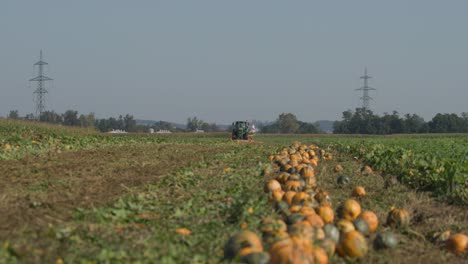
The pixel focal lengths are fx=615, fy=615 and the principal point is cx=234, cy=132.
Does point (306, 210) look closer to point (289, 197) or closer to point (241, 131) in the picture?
point (289, 197)

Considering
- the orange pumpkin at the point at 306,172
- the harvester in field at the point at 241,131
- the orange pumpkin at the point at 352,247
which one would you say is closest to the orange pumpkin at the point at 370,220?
the orange pumpkin at the point at 352,247

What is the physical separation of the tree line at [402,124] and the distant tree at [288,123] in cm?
5593

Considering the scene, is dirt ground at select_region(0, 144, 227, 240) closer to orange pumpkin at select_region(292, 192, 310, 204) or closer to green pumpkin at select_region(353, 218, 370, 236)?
orange pumpkin at select_region(292, 192, 310, 204)

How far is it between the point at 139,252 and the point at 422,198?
801 cm

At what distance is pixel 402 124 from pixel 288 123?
66.7 m

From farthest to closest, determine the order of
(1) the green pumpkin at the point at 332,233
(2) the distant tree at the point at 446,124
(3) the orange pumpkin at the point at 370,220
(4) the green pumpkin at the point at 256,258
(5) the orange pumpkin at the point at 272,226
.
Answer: (2) the distant tree at the point at 446,124, (3) the orange pumpkin at the point at 370,220, (1) the green pumpkin at the point at 332,233, (5) the orange pumpkin at the point at 272,226, (4) the green pumpkin at the point at 256,258

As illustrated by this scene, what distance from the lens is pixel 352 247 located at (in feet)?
21.6

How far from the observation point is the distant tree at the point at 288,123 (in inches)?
7534

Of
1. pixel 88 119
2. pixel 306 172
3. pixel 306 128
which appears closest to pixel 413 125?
pixel 306 128

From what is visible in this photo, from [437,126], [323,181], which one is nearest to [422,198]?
[323,181]

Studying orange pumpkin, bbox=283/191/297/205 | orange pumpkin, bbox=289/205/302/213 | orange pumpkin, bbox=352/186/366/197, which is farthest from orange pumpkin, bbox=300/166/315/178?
orange pumpkin, bbox=289/205/302/213

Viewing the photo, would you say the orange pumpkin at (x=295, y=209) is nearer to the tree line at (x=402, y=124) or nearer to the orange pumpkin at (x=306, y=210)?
the orange pumpkin at (x=306, y=210)

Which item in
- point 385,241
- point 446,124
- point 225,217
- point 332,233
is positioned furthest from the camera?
point 446,124

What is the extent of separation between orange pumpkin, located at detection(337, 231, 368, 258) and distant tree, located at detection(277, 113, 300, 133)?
184577 mm
